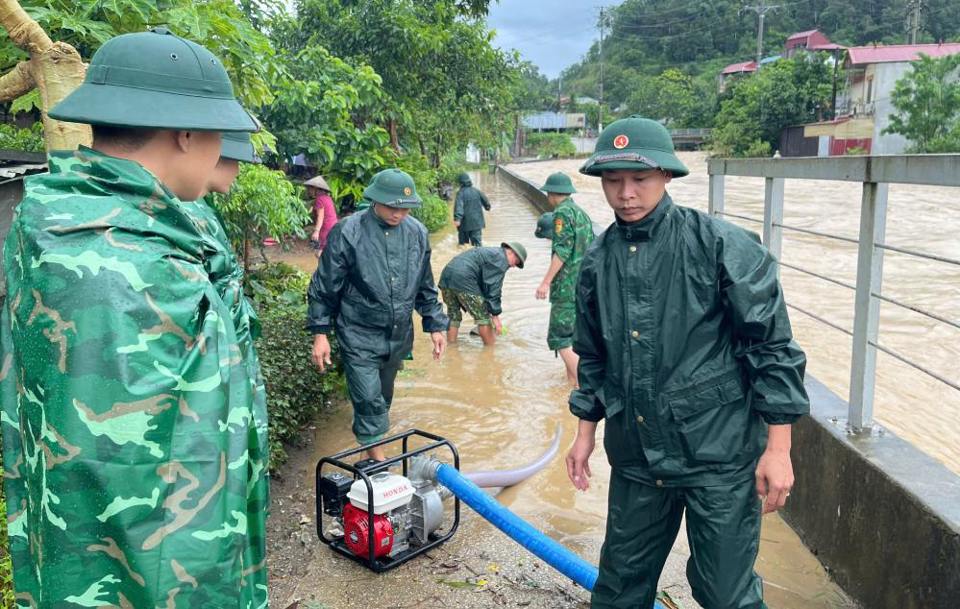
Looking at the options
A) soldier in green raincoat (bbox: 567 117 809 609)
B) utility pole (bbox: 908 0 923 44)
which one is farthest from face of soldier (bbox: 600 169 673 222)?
utility pole (bbox: 908 0 923 44)

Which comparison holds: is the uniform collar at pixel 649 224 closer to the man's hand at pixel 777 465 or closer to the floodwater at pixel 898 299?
the man's hand at pixel 777 465

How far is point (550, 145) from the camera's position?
77875 mm

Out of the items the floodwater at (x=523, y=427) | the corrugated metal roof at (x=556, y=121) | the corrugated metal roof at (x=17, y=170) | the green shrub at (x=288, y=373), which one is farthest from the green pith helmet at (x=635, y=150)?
the corrugated metal roof at (x=556, y=121)

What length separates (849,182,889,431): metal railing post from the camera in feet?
11.3

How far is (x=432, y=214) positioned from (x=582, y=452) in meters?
16.0

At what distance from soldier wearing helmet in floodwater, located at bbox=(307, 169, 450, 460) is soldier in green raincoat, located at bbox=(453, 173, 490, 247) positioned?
10088 millimetres

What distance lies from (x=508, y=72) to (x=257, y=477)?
588 inches

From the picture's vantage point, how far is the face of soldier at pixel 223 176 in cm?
247

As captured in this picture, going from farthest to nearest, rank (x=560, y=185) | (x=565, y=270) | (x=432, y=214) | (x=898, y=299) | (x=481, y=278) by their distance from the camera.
→ (x=432, y=214) → (x=898, y=299) → (x=481, y=278) → (x=560, y=185) → (x=565, y=270)

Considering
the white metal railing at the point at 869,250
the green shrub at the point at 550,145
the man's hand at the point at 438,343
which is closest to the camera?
the white metal railing at the point at 869,250

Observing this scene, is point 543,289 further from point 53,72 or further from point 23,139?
point 53,72

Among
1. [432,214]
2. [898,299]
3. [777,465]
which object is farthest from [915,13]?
[777,465]

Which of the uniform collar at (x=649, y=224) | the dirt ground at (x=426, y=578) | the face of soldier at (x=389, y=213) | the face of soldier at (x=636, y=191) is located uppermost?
the face of soldier at (x=636, y=191)

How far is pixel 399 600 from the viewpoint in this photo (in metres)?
3.55
